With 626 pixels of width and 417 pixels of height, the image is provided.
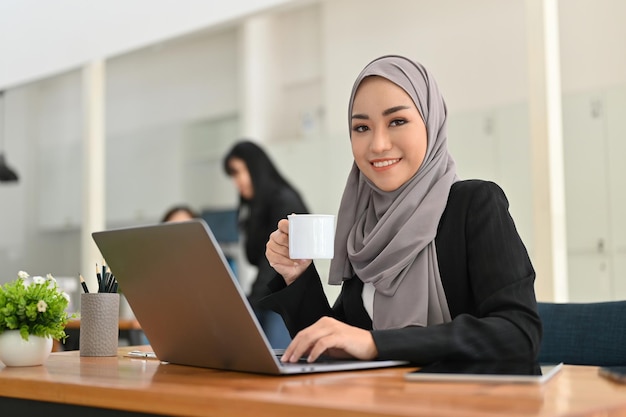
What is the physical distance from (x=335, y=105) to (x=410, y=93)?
4852 millimetres

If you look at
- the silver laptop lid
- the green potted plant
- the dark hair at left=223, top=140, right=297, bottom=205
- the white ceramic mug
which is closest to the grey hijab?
the white ceramic mug

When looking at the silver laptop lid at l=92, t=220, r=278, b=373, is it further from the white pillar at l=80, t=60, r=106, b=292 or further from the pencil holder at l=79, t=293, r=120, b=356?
the white pillar at l=80, t=60, r=106, b=292

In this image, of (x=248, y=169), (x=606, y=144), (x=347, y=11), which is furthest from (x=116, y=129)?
(x=606, y=144)

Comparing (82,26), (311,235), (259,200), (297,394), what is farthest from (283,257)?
(259,200)

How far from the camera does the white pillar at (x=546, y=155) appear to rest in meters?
3.54

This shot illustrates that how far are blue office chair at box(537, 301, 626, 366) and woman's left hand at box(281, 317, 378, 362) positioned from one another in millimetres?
→ 666

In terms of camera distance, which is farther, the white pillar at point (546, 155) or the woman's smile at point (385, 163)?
the white pillar at point (546, 155)

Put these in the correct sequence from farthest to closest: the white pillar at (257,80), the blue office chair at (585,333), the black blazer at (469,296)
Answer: the white pillar at (257,80)
the blue office chair at (585,333)
the black blazer at (469,296)

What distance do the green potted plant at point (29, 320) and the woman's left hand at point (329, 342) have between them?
17.8 inches

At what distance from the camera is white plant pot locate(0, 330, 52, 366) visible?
138 cm

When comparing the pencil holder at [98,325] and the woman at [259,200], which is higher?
the woman at [259,200]

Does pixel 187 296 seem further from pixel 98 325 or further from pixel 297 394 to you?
pixel 98 325

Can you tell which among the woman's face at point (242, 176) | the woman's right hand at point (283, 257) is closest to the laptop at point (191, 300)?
the woman's right hand at point (283, 257)

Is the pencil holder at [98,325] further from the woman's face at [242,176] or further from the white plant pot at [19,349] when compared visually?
the woman's face at [242,176]
